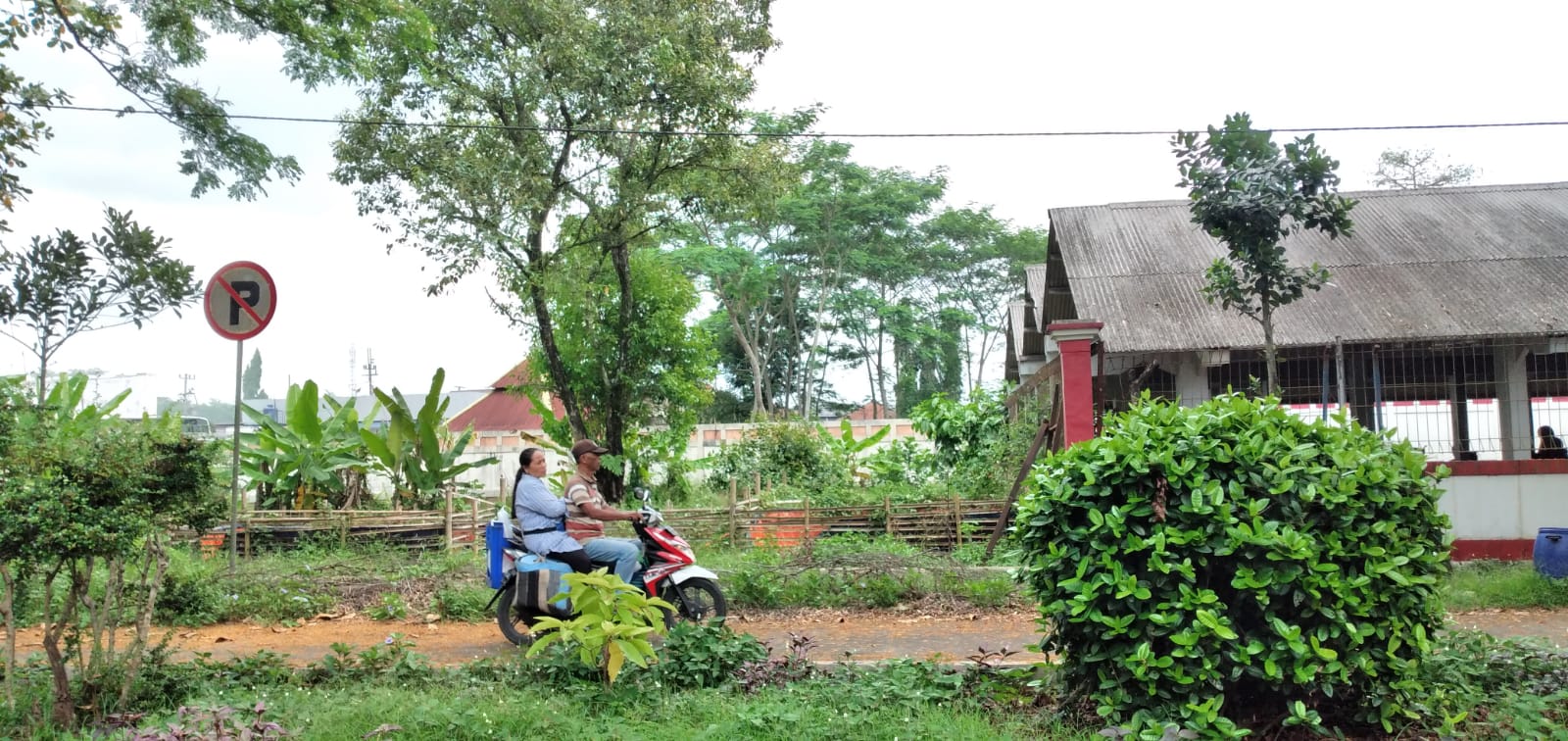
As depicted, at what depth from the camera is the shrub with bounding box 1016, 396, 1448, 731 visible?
4758 mm

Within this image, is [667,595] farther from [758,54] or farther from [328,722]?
[758,54]

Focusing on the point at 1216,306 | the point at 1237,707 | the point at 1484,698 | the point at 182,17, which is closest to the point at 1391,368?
the point at 1216,306

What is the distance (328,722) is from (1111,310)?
9955mm

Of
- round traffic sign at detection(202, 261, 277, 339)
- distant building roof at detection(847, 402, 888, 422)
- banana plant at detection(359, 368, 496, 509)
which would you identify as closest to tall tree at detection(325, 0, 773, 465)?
banana plant at detection(359, 368, 496, 509)

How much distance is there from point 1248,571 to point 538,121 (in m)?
12.9

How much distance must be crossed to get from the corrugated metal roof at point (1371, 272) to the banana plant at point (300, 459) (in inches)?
389

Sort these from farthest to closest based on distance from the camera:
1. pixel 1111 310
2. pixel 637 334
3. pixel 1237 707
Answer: pixel 637 334, pixel 1111 310, pixel 1237 707

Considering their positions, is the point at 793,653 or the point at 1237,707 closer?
the point at 1237,707

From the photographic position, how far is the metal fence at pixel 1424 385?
12.0 meters

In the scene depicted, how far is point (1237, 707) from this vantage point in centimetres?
507

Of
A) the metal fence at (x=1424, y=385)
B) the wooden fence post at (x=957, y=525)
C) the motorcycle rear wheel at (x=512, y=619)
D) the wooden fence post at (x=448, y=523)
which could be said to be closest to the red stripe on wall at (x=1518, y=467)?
the metal fence at (x=1424, y=385)

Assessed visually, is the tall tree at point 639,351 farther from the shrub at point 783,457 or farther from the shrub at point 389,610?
the shrub at point 389,610

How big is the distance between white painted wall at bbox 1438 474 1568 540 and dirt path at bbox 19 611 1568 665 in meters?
2.23

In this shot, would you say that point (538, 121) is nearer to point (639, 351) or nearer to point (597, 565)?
point (639, 351)
